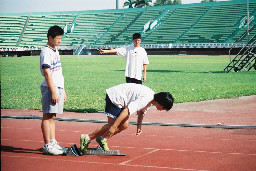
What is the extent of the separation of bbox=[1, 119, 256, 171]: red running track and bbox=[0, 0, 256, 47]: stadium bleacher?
64.6 meters

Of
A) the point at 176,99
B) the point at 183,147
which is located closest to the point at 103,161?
the point at 183,147

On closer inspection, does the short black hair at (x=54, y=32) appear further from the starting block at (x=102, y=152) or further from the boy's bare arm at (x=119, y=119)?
the starting block at (x=102, y=152)

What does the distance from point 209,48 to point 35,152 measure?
6554cm

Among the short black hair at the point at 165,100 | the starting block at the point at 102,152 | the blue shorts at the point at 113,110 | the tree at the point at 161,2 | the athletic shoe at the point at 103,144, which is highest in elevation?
the tree at the point at 161,2

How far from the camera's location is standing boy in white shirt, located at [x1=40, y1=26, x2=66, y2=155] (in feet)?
20.9

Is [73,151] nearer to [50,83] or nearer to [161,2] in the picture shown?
[50,83]

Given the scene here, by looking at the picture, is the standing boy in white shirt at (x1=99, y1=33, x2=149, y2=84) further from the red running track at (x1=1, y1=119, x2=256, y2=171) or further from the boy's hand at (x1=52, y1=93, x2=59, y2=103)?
the boy's hand at (x1=52, y1=93, x2=59, y2=103)

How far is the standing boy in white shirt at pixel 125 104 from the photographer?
585 centimetres

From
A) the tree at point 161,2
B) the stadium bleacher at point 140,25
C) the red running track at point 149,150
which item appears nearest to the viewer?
the red running track at point 149,150

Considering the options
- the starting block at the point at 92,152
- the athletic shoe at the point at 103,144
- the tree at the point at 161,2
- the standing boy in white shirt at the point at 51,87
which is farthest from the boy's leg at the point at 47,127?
the tree at the point at 161,2

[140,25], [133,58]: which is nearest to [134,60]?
[133,58]

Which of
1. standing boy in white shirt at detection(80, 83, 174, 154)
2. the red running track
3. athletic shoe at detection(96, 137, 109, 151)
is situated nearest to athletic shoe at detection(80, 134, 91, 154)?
standing boy in white shirt at detection(80, 83, 174, 154)

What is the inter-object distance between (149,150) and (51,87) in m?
1.75

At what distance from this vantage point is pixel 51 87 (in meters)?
6.34
